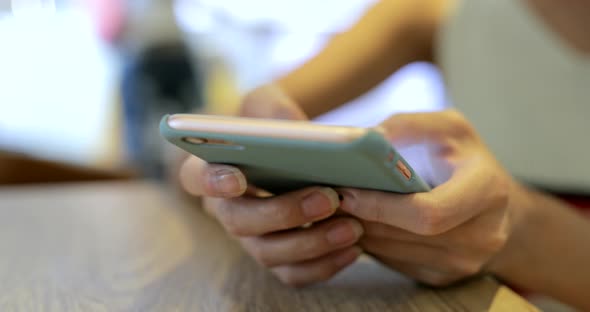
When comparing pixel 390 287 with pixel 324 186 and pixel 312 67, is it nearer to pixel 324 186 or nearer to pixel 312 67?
pixel 324 186

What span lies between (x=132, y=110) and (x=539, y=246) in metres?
2.00

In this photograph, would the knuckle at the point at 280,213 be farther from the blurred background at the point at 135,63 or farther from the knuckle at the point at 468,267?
the blurred background at the point at 135,63

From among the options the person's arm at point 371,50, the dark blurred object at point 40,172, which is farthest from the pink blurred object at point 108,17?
the person's arm at point 371,50

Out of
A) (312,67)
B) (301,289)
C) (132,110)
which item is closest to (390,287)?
(301,289)

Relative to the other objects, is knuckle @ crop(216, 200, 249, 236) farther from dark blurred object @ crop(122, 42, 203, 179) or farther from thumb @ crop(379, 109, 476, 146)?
dark blurred object @ crop(122, 42, 203, 179)

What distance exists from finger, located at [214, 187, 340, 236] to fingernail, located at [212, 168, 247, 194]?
0.04m

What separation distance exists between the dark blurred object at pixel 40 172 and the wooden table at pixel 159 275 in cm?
43

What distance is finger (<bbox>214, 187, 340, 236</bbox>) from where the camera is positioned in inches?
14.0

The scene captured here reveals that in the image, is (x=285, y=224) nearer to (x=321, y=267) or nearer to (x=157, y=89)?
(x=321, y=267)

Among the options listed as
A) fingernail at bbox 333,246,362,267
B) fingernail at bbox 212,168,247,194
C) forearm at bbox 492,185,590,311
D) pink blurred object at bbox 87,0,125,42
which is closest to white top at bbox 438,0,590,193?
forearm at bbox 492,185,590,311

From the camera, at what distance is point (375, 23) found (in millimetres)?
913

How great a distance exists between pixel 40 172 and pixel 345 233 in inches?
38.8

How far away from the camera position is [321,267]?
1.37 ft

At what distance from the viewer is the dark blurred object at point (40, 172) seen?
45.2 inches
